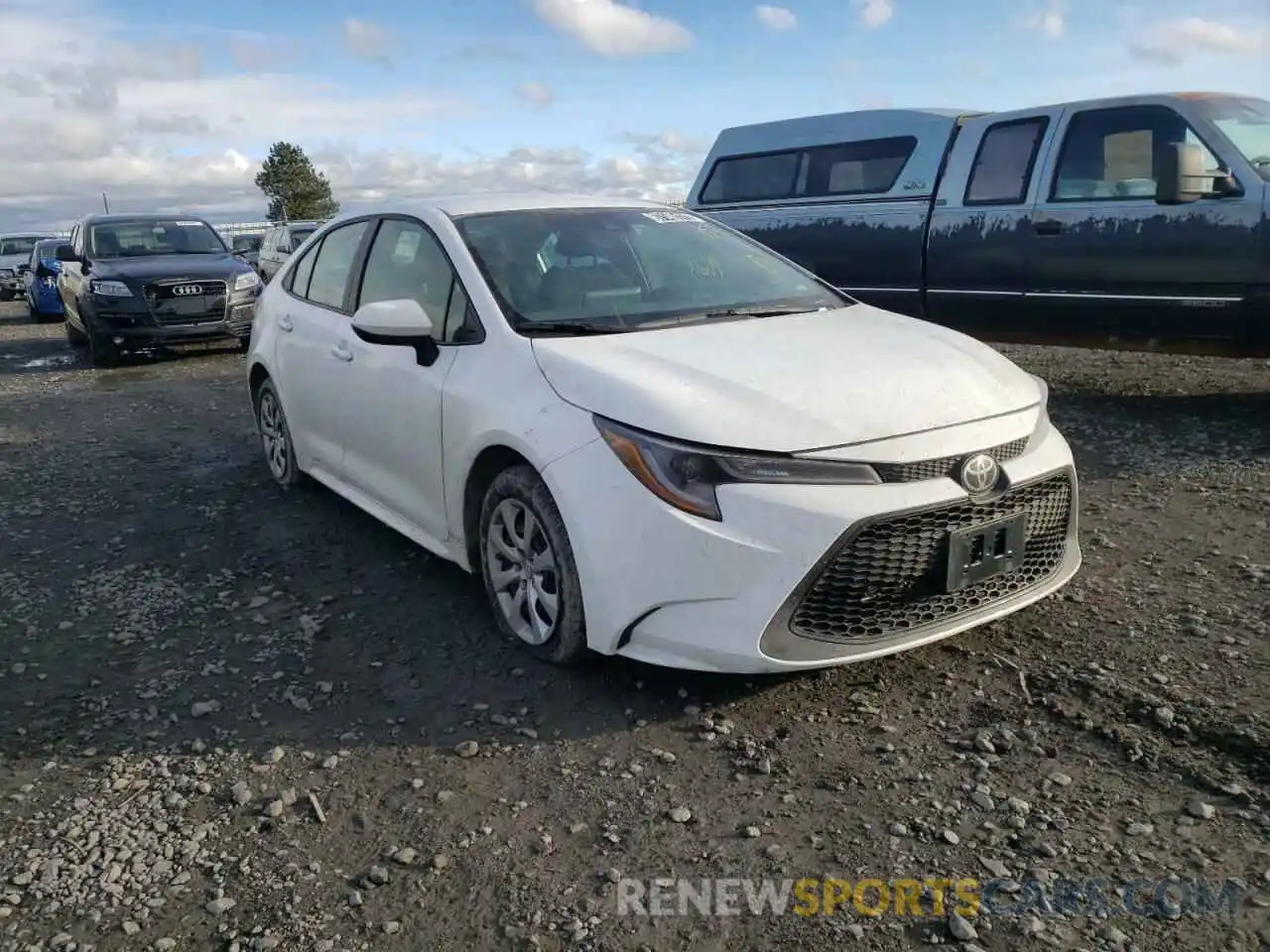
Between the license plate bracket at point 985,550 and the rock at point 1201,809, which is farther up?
the license plate bracket at point 985,550

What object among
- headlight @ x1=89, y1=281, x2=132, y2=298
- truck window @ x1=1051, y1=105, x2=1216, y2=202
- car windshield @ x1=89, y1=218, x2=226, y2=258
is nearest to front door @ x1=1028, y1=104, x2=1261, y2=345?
truck window @ x1=1051, y1=105, x2=1216, y2=202

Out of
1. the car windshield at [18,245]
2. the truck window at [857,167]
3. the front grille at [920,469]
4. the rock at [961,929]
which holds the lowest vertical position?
the rock at [961,929]

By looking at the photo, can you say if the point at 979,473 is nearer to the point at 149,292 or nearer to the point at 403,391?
the point at 403,391

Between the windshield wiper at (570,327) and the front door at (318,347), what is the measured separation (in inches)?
49.7

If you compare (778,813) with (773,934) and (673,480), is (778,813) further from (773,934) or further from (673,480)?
(673,480)

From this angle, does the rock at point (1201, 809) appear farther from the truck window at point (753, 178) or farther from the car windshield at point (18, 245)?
the car windshield at point (18, 245)

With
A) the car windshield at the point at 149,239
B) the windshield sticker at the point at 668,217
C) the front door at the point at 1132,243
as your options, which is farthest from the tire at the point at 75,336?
the front door at the point at 1132,243

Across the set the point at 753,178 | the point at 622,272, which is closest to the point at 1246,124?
the point at 753,178

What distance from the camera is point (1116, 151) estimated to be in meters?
6.77

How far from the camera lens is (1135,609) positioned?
12.5ft

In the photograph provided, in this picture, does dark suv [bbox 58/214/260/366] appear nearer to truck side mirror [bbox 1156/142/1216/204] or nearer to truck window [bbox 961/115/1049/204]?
truck window [bbox 961/115/1049/204]

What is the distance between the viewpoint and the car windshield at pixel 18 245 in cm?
2722

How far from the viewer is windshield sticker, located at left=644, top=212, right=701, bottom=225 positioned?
464cm

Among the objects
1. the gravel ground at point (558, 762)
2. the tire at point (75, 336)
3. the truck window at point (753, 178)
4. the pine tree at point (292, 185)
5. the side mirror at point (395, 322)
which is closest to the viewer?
the gravel ground at point (558, 762)
